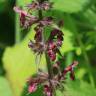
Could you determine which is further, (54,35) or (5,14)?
(5,14)

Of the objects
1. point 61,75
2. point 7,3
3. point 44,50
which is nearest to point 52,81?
point 61,75

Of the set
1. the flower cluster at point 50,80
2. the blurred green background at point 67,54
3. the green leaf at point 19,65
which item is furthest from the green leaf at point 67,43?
the flower cluster at point 50,80

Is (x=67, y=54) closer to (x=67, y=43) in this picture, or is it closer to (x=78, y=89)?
(x=67, y=43)

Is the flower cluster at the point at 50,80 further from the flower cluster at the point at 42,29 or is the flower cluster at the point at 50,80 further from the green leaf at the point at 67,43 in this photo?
the green leaf at the point at 67,43

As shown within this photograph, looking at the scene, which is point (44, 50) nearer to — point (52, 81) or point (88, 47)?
point (52, 81)

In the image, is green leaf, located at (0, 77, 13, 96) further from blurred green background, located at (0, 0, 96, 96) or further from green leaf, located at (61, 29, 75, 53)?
green leaf, located at (61, 29, 75, 53)

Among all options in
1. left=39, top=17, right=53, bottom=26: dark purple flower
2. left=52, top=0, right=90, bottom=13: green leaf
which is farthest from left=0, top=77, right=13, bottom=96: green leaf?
left=39, top=17, right=53, bottom=26: dark purple flower
